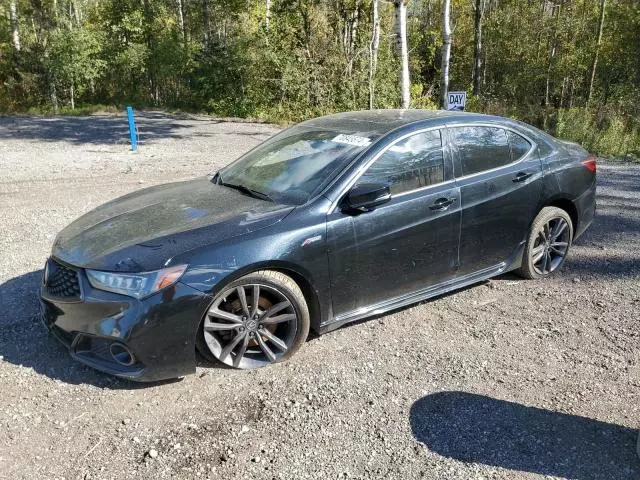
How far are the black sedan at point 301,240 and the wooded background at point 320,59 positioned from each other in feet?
33.5

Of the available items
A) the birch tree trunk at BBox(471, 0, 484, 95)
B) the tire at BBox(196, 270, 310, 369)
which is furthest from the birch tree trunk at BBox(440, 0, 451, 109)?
the tire at BBox(196, 270, 310, 369)

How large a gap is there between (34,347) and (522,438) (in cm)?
333

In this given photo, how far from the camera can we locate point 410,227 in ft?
12.7

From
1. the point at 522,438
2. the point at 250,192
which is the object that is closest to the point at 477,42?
the point at 250,192

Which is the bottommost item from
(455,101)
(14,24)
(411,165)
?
(411,165)

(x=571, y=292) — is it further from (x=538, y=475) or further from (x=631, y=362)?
(x=538, y=475)

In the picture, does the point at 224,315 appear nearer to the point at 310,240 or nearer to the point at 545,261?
the point at 310,240

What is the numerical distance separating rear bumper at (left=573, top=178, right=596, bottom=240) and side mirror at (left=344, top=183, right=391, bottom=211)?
2498mm

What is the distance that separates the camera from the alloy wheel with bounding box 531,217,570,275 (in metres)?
4.88

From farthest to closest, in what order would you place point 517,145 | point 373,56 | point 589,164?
point 373,56 < point 589,164 < point 517,145

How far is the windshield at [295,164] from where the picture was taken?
3781mm

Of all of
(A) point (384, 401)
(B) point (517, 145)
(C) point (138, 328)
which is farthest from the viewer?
(B) point (517, 145)

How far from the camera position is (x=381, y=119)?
4.39 meters

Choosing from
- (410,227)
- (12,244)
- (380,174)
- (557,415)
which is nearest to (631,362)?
(557,415)
